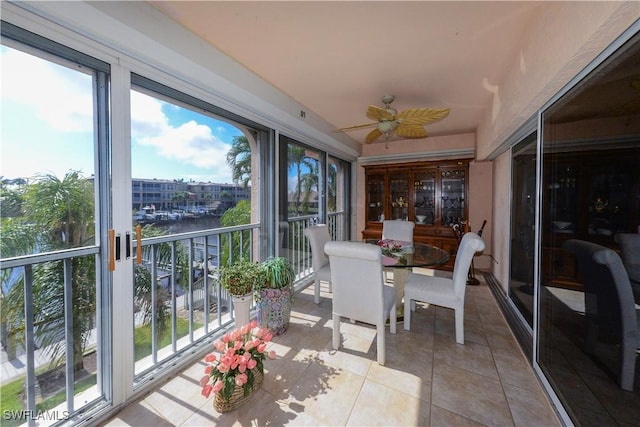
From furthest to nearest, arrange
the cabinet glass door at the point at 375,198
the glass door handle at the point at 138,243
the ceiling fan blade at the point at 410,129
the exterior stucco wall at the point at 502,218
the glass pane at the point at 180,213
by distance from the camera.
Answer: the cabinet glass door at the point at 375,198
the exterior stucco wall at the point at 502,218
the ceiling fan blade at the point at 410,129
the glass pane at the point at 180,213
the glass door handle at the point at 138,243

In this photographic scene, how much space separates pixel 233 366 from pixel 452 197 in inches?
169

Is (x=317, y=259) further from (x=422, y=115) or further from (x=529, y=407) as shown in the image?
(x=529, y=407)

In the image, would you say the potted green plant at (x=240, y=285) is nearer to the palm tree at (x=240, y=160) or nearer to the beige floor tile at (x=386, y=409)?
the palm tree at (x=240, y=160)

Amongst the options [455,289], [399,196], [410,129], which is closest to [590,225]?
[455,289]

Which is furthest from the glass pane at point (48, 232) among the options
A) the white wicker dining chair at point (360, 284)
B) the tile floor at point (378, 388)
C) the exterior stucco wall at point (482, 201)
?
the exterior stucco wall at point (482, 201)

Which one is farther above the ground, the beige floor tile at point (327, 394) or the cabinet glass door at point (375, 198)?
the cabinet glass door at point (375, 198)

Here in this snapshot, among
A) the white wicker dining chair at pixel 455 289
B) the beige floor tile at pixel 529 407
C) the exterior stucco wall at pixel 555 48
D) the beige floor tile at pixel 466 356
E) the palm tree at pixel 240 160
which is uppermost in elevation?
the exterior stucco wall at pixel 555 48

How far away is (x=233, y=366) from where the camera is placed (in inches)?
56.8

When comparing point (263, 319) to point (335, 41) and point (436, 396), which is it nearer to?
point (436, 396)

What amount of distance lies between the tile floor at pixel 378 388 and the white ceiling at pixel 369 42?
2447mm

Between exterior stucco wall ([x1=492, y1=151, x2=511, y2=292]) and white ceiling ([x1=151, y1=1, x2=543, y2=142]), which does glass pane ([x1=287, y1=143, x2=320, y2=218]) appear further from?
exterior stucco wall ([x1=492, y1=151, x2=511, y2=292])

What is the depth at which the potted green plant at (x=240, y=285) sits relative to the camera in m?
2.08

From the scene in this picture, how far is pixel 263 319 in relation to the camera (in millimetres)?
2297

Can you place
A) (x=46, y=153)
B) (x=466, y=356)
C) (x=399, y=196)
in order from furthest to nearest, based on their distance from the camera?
(x=399, y=196) → (x=466, y=356) → (x=46, y=153)
